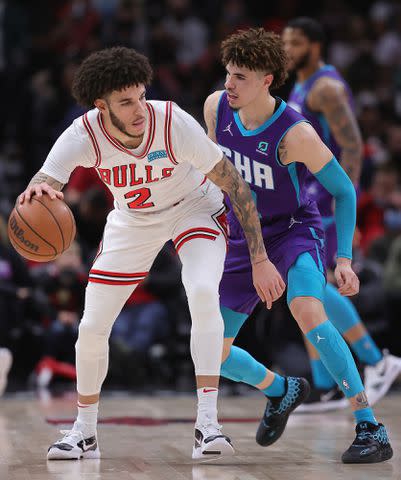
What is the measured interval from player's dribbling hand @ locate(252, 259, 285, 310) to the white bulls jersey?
0.50m

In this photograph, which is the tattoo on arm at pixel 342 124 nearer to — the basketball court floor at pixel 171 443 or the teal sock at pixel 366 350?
the teal sock at pixel 366 350

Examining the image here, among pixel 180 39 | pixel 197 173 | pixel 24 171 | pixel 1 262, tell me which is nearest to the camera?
pixel 197 173

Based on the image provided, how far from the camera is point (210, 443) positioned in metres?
4.45

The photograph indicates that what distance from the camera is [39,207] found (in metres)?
4.39

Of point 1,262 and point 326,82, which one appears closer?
point 326,82

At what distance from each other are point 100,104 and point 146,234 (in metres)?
0.66

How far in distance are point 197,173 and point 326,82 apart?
1891 mm


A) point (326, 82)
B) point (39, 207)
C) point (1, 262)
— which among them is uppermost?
point (326, 82)

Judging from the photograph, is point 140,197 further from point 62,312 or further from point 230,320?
point 62,312

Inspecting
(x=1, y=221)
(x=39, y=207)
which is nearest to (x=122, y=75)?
(x=39, y=207)

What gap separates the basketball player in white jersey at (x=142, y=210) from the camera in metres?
4.47

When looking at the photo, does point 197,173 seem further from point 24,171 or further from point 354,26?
point 354,26

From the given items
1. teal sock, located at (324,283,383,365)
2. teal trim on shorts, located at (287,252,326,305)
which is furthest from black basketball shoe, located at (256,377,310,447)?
teal sock, located at (324,283,383,365)

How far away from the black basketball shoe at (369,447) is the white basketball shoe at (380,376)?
6.67 feet
